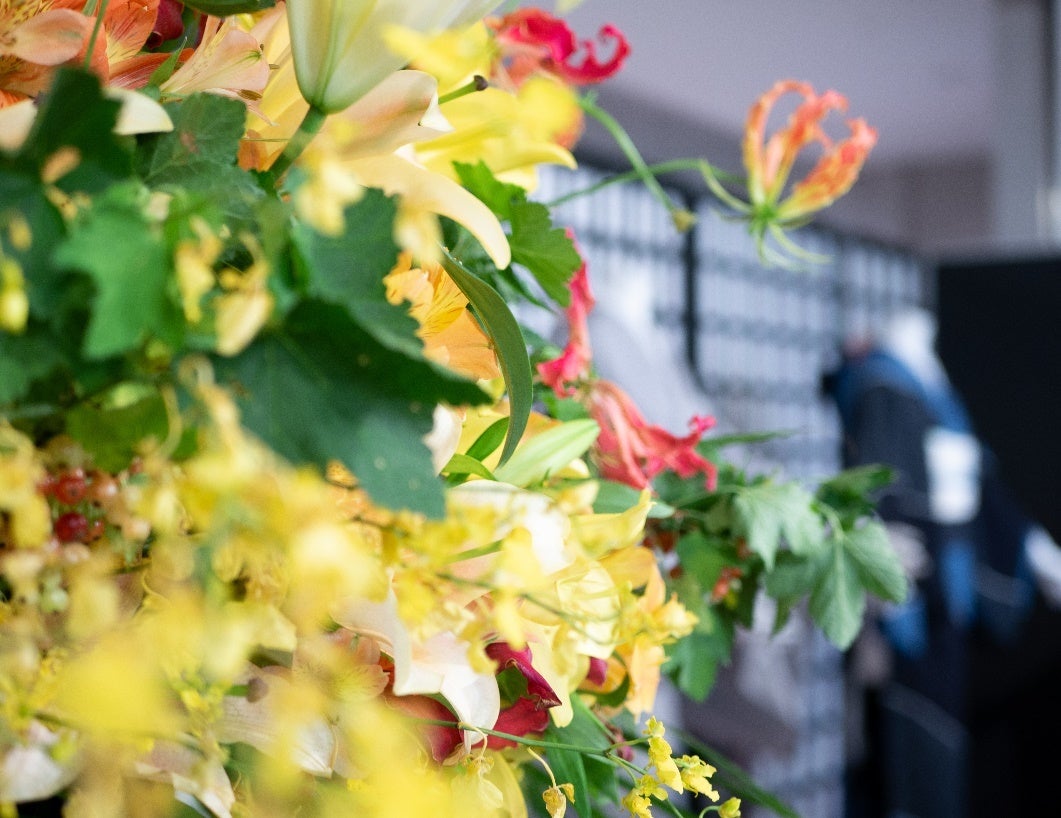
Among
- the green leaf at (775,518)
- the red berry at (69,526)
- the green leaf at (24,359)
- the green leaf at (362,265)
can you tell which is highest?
the green leaf at (362,265)

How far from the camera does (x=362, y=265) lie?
0.16m

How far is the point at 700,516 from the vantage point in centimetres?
36

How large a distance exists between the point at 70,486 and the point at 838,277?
418 cm

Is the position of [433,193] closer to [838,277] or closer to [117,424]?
[117,424]

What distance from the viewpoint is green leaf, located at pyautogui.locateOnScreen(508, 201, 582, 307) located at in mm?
277

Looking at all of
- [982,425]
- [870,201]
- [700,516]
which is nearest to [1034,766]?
[982,425]

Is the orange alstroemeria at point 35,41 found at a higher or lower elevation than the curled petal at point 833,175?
higher

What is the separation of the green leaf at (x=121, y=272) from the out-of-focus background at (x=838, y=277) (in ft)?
3.25

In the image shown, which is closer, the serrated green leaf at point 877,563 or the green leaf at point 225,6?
the green leaf at point 225,6

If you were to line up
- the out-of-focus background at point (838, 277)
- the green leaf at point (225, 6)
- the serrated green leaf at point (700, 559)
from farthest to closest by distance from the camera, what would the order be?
the out-of-focus background at point (838, 277)
the serrated green leaf at point (700, 559)
the green leaf at point (225, 6)

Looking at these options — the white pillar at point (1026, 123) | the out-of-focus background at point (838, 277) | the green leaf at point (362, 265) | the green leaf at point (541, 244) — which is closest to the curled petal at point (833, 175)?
the green leaf at point (541, 244)

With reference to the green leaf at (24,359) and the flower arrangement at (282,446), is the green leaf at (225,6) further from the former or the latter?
the green leaf at (24,359)

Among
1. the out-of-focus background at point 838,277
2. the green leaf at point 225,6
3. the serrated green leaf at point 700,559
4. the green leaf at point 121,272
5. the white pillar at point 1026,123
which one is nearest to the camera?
the green leaf at point 121,272

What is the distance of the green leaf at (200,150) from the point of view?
0.65ft
